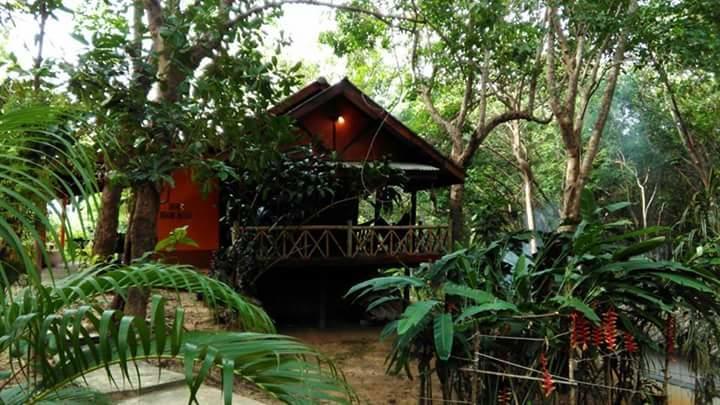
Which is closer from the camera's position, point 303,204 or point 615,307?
point 615,307

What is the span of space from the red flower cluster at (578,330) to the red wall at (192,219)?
7.63m

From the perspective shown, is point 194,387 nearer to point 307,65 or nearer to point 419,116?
point 419,116

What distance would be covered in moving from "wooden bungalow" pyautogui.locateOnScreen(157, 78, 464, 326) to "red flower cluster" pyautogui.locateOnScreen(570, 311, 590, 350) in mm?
4635

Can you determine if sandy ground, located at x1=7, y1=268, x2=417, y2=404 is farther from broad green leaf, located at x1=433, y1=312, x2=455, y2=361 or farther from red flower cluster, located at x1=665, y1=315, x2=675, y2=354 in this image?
red flower cluster, located at x1=665, y1=315, x2=675, y2=354

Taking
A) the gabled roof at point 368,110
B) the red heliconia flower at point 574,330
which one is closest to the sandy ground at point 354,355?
the red heliconia flower at point 574,330

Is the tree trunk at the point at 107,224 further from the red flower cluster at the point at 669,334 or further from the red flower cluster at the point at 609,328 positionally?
the red flower cluster at the point at 669,334

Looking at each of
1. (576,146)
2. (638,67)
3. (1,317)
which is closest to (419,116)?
(576,146)

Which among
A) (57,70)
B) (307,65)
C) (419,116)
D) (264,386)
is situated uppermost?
(307,65)

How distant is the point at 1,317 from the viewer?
1.62 meters

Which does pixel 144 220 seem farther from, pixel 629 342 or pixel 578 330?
pixel 629 342

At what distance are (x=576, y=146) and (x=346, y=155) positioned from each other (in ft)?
12.9

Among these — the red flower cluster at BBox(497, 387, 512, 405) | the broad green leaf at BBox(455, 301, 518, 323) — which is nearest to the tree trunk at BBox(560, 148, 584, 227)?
the red flower cluster at BBox(497, 387, 512, 405)

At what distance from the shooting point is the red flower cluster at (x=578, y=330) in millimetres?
2996

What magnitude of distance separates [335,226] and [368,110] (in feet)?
7.02
